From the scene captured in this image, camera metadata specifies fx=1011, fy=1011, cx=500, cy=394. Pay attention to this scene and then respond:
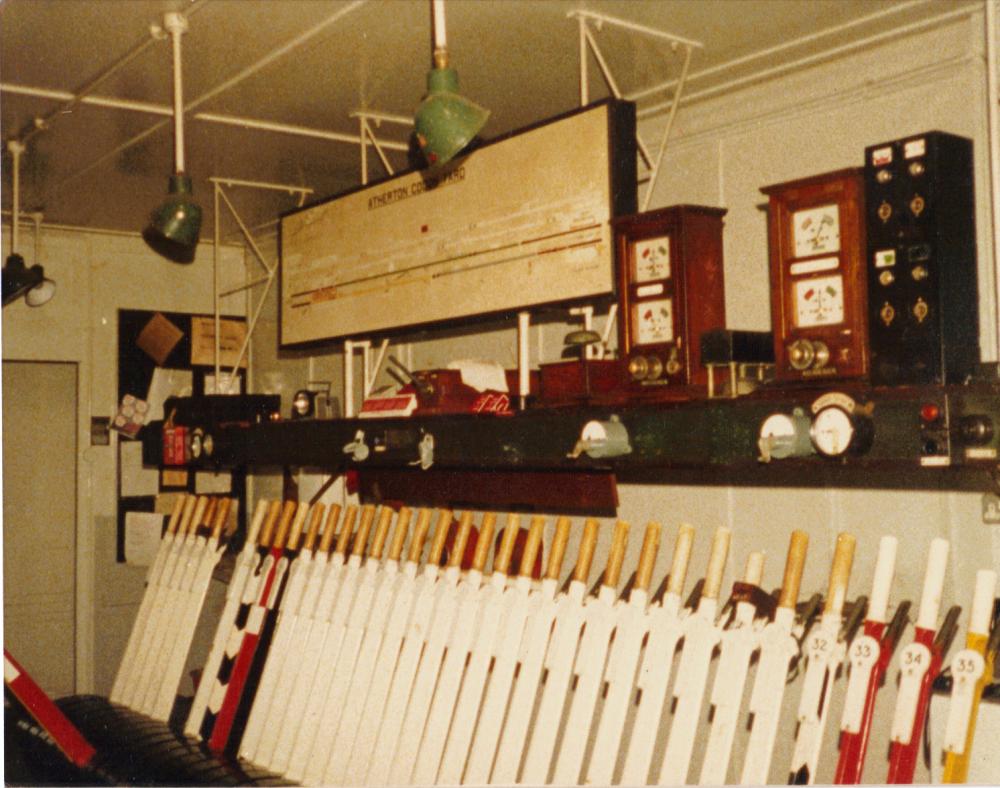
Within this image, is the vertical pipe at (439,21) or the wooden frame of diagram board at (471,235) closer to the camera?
the vertical pipe at (439,21)

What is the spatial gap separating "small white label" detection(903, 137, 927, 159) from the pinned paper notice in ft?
14.7

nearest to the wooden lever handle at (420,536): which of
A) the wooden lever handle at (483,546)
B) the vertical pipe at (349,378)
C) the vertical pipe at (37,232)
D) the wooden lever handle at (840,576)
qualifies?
the wooden lever handle at (483,546)

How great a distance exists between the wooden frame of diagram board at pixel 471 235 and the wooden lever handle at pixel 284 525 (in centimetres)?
72

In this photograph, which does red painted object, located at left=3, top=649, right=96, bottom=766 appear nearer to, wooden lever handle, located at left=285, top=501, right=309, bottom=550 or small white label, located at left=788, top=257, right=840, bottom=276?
wooden lever handle, located at left=285, top=501, right=309, bottom=550

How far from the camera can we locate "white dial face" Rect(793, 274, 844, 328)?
2.39 m

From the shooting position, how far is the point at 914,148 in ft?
7.43

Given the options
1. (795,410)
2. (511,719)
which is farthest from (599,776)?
(795,410)

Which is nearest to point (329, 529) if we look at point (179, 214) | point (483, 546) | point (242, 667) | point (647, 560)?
point (242, 667)

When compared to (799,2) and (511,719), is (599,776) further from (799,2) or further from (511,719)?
(799,2)

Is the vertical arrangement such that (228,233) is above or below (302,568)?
above

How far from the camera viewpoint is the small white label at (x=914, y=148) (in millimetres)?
2244

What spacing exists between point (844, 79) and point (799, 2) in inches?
17.9

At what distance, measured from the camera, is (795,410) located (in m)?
2.31

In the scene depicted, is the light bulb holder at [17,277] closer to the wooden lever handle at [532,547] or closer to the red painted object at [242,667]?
the red painted object at [242,667]
